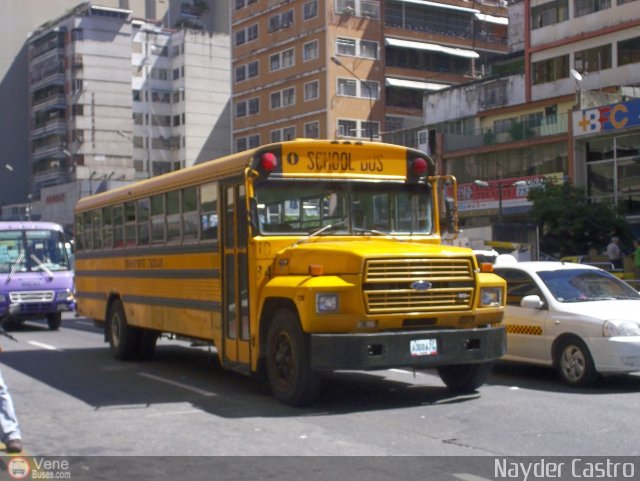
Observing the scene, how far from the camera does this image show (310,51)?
228ft

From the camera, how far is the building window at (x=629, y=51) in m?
46.8

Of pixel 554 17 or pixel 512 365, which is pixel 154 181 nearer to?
pixel 512 365

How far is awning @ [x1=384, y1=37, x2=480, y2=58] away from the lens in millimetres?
70500

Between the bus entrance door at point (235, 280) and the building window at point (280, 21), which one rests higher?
the building window at point (280, 21)

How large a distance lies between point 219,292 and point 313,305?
2.22m

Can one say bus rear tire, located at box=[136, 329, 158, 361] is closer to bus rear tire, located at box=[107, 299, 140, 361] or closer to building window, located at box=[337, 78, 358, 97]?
bus rear tire, located at box=[107, 299, 140, 361]

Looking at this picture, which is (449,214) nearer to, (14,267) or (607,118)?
(14,267)

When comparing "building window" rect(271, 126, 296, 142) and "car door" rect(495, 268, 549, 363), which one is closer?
"car door" rect(495, 268, 549, 363)

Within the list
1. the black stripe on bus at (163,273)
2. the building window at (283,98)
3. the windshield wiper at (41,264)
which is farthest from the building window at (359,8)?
the black stripe on bus at (163,273)

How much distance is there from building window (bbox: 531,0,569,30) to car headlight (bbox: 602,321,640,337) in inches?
1676

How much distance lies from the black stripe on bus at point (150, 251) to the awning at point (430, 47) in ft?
180

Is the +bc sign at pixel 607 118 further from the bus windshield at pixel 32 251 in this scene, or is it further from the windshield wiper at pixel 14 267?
the windshield wiper at pixel 14 267

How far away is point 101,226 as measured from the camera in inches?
670

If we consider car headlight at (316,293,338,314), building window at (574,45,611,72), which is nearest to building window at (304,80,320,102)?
building window at (574,45,611,72)
